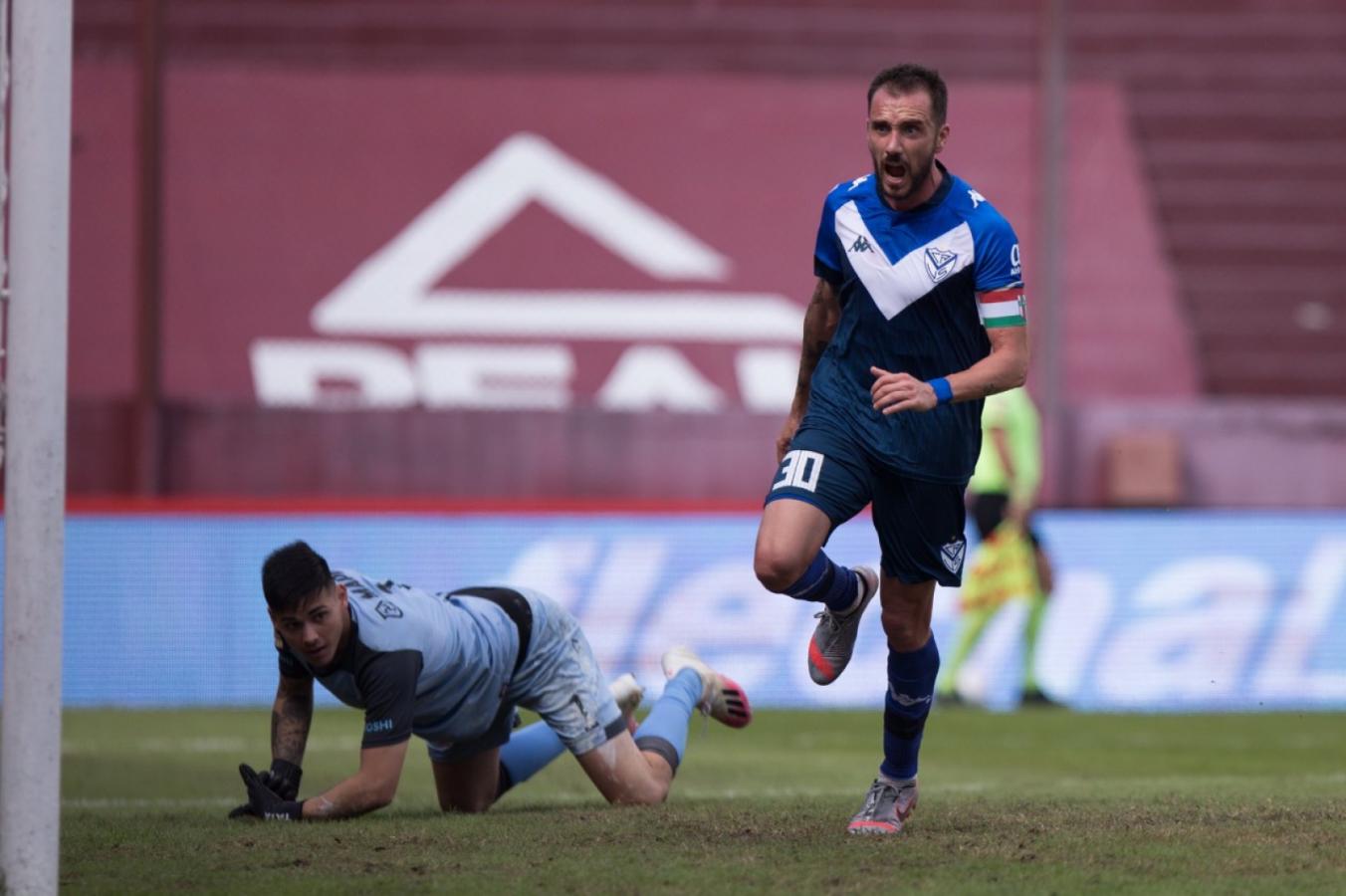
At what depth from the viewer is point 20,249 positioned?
15.4ft

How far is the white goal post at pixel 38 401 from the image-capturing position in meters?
4.63

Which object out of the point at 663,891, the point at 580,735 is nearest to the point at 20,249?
the point at 663,891

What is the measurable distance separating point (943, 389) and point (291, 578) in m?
2.14

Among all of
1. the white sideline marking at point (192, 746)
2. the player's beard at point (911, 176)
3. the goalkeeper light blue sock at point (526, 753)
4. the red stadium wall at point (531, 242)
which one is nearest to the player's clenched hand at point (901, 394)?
the player's beard at point (911, 176)

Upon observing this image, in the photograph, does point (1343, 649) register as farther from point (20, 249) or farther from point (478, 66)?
point (20, 249)

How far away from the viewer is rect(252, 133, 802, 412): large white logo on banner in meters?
18.2

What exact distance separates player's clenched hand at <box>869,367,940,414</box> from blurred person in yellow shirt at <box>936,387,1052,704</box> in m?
Answer: 8.52

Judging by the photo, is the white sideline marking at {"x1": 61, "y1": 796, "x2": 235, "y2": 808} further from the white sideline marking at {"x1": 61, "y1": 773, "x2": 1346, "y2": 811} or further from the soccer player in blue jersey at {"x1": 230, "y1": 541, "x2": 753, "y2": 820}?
the soccer player in blue jersey at {"x1": 230, "y1": 541, "x2": 753, "y2": 820}

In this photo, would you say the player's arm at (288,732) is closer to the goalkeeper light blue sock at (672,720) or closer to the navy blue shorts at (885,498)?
the goalkeeper light blue sock at (672,720)

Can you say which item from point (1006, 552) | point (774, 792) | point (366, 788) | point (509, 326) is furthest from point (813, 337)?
point (509, 326)

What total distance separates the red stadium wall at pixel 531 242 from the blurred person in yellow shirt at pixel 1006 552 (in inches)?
142

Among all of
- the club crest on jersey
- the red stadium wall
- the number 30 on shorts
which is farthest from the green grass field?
the red stadium wall

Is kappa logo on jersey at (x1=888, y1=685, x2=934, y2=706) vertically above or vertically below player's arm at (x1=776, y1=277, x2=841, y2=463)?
below

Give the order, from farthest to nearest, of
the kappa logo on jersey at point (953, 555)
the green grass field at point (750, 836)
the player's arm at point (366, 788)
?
the player's arm at point (366, 788)
the kappa logo on jersey at point (953, 555)
the green grass field at point (750, 836)
